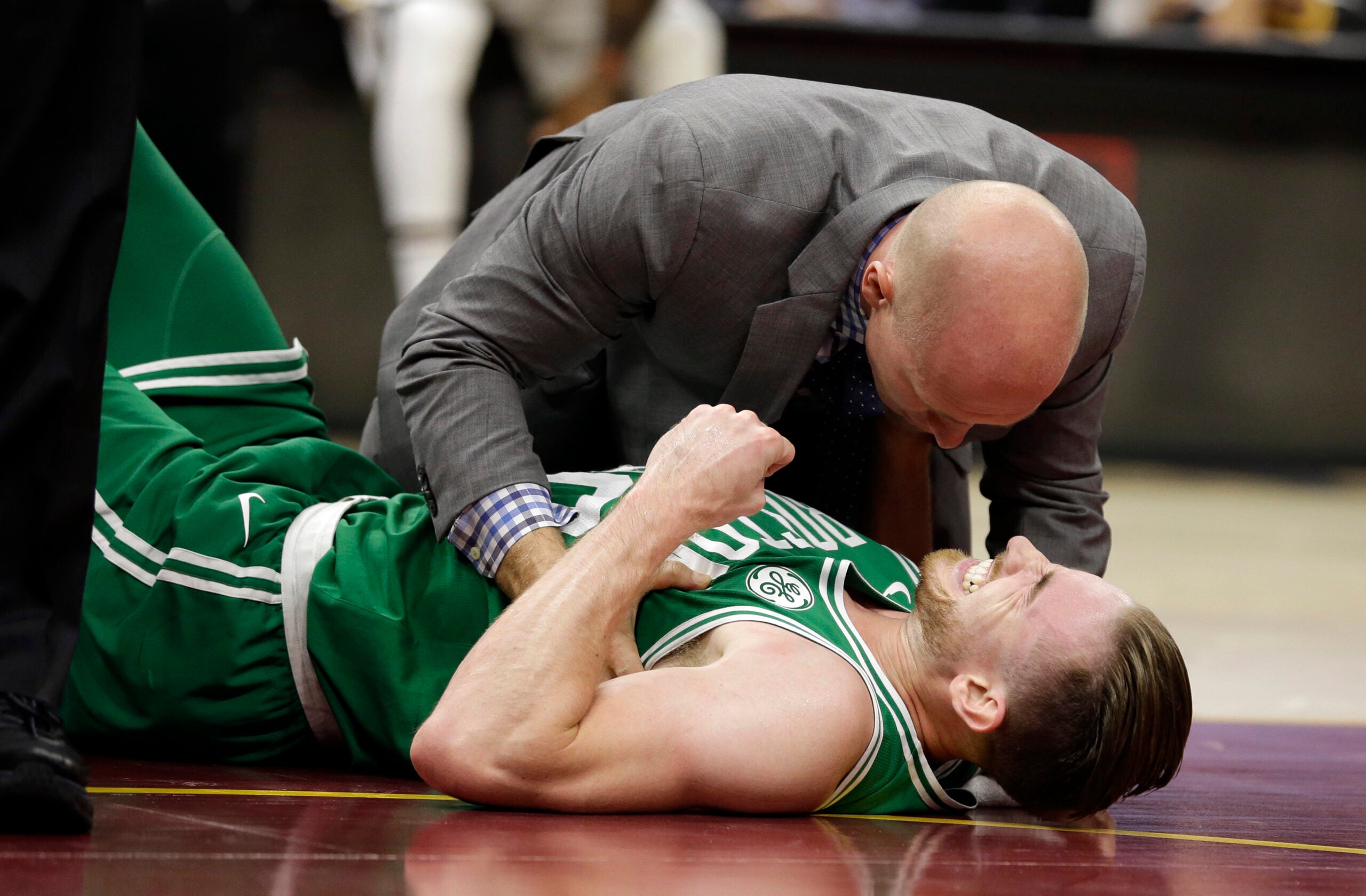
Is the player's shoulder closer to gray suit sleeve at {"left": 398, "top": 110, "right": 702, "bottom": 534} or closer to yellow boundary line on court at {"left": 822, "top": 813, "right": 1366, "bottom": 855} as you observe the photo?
yellow boundary line on court at {"left": 822, "top": 813, "right": 1366, "bottom": 855}

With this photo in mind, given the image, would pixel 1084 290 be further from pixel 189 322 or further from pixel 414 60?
pixel 414 60

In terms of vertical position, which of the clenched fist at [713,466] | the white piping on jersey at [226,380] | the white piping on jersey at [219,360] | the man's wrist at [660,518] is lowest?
the white piping on jersey at [226,380]

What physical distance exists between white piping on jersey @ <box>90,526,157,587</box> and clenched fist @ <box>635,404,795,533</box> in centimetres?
64

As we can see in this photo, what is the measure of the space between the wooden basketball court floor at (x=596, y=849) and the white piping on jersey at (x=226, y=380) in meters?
0.57

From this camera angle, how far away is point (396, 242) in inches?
173

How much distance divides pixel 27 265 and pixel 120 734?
707 millimetres

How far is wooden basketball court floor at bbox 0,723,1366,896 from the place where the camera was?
1.20 meters

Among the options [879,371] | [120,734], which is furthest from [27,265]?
[879,371]

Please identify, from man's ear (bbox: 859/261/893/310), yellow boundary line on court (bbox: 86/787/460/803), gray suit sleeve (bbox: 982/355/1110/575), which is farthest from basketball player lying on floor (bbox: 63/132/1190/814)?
gray suit sleeve (bbox: 982/355/1110/575)

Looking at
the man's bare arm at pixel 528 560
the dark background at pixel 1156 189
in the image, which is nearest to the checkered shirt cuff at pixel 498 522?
the man's bare arm at pixel 528 560

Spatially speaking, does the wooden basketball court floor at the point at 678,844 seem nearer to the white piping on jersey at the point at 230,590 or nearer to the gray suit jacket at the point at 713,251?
the white piping on jersey at the point at 230,590

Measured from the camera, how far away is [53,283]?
133 cm

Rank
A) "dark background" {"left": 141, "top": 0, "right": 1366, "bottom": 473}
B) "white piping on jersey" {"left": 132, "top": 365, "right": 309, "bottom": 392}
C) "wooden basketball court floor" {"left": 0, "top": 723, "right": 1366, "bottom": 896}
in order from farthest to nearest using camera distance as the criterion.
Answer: "dark background" {"left": 141, "top": 0, "right": 1366, "bottom": 473}, "white piping on jersey" {"left": 132, "top": 365, "right": 309, "bottom": 392}, "wooden basketball court floor" {"left": 0, "top": 723, "right": 1366, "bottom": 896}

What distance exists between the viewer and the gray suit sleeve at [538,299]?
1808 mm
